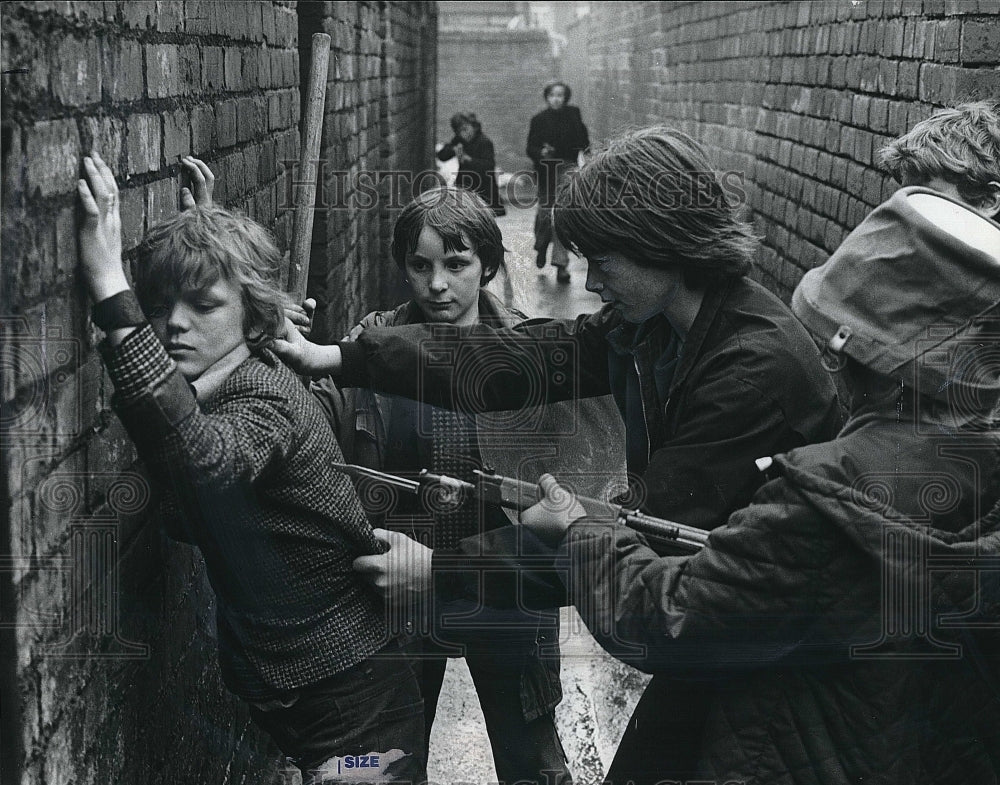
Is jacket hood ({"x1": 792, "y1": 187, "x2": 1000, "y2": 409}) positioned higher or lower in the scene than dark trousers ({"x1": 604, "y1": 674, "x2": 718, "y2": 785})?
higher

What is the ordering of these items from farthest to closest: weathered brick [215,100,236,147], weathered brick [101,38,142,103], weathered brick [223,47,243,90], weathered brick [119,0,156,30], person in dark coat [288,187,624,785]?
weathered brick [223,47,243,90] < weathered brick [215,100,236,147] < person in dark coat [288,187,624,785] < weathered brick [119,0,156,30] < weathered brick [101,38,142,103]

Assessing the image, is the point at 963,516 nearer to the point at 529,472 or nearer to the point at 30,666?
the point at 529,472

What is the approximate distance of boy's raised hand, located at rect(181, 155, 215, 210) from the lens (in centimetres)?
238

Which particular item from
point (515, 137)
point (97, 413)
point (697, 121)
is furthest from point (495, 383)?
point (515, 137)

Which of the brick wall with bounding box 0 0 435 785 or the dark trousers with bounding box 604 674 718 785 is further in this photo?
the dark trousers with bounding box 604 674 718 785

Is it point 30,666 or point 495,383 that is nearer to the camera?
point 30,666

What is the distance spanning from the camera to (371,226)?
23.4 feet

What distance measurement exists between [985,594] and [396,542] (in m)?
1.01

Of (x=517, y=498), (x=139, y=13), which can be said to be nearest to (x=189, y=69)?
(x=139, y=13)

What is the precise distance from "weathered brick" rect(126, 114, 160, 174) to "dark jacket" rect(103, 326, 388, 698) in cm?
41

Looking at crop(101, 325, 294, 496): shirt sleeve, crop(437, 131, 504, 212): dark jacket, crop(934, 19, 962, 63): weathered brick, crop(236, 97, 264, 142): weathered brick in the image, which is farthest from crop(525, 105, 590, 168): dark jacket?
crop(101, 325, 294, 496): shirt sleeve

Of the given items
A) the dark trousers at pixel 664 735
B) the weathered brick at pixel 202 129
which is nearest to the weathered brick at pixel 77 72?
the weathered brick at pixel 202 129

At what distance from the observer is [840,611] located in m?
1.74

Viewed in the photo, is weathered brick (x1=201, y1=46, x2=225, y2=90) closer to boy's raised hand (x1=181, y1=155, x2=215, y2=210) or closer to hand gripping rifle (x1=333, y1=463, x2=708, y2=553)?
boy's raised hand (x1=181, y1=155, x2=215, y2=210)
